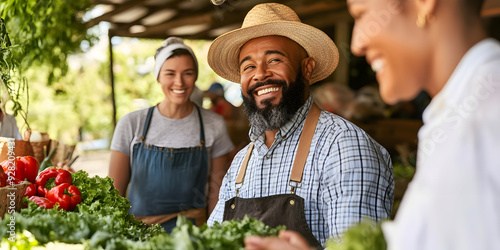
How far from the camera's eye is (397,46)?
1.16 metres

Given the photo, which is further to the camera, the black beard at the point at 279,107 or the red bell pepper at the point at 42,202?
the black beard at the point at 279,107

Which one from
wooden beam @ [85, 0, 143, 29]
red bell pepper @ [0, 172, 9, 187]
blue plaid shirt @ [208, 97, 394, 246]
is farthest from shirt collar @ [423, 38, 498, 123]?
wooden beam @ [85, 0, 143, 29]

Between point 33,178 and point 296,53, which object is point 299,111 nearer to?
point 296,53

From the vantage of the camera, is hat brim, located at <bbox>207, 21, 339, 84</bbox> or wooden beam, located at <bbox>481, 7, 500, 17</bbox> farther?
wooden beam, located at <bbox>481, 7, 500, 17</bbox>

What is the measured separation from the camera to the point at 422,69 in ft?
3.78

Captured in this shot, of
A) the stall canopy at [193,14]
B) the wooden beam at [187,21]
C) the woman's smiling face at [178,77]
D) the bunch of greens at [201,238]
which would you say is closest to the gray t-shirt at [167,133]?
the woman's smiling face at [178,77]

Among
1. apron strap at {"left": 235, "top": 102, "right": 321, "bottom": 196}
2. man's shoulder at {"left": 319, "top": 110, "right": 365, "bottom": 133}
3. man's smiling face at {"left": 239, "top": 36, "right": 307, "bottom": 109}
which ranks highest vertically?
man's smiling face at {"left": 239, "top": 36, "right": 307, "bottom": 109}

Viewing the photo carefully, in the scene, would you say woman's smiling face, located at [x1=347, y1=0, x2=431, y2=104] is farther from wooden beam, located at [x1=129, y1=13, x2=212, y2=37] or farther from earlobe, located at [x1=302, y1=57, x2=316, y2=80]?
wooden beam, located at [x1=129, y1=13, x2=212, y2=37]

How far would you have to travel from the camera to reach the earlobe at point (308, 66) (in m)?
2.92

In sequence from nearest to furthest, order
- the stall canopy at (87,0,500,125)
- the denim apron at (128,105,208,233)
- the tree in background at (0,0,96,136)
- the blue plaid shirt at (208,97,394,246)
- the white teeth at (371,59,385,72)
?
the white teeth at (371,59,385,72) < the blue plaid shirt at (208,97,394,246) < the tree in background at (0,0,96,136) < the denim apron at (128,105,208,233) < the stall canopy at (87,0,500,125)

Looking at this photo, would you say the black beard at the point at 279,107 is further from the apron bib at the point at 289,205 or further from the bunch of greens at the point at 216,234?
the bunch of greens at the point at 216,234

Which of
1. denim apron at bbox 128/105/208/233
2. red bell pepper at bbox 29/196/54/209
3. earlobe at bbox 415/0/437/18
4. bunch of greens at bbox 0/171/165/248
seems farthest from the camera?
denim apron at bbox 128/105/208/233

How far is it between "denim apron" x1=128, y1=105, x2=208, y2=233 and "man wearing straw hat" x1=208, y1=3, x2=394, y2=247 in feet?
3.19

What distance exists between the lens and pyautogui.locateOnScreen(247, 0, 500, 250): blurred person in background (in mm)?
973
